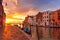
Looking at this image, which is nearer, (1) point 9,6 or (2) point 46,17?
(1) point 9,6

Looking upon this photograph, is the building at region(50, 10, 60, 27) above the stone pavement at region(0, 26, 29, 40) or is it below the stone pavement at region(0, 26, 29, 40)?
above

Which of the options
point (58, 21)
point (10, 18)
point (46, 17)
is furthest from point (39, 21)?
point (10, 18)

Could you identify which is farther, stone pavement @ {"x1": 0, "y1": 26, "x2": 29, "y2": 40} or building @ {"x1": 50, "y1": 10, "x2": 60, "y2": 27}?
building @ {"x1": 50, "y1": 10, "x2": 60, "y2": 27}

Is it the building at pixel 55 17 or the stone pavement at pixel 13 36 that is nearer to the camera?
the stone pavement at pixel 13 36

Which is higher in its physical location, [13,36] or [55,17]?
[55,17]

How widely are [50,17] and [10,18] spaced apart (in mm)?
3173

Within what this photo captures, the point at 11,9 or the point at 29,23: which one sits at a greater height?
the point at 11,9

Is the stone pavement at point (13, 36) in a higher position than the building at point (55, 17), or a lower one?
lower

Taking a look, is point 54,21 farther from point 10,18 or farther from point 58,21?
point 10,18

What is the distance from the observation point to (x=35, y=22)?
9508mm

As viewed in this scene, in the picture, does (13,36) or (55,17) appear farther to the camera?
(55,17)

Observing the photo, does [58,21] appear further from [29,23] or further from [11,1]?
[11,1]

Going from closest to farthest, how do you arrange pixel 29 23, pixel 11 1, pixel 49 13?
pixel 11 1
pixel 49 13
pixel 29 23

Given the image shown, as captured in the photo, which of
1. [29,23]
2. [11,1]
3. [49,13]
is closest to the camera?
[11,1]
